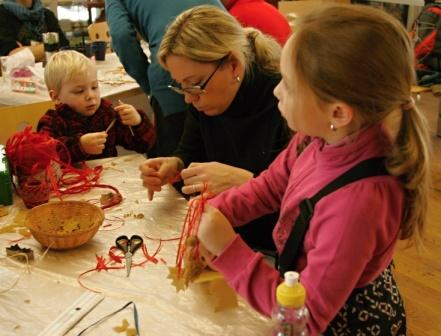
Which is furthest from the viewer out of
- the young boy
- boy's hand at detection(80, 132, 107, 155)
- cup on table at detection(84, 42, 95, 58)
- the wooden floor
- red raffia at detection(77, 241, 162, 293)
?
cup on table at detection(84, 42, 95, 58)

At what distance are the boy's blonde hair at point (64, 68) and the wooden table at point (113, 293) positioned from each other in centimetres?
71

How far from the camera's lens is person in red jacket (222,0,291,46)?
2342 millimetres

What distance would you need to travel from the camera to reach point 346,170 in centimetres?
97

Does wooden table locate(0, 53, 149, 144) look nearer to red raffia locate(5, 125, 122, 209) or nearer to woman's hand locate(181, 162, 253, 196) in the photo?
red raffia locate(5, 125, 122, 209)

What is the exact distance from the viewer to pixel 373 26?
0.90 meters

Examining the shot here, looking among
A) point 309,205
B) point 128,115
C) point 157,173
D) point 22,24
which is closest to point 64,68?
point 128,115

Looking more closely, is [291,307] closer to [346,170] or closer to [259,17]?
[346,170]

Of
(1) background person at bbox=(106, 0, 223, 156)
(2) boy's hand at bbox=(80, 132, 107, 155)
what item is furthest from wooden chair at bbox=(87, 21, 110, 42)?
(2) boy's hand at bbox=(80, 132, 107, 155)

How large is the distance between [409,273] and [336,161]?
1729 millimetres

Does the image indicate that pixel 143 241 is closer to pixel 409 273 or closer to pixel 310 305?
pixel 310 305

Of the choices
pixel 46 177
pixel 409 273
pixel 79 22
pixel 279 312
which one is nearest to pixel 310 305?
pixel 279 312

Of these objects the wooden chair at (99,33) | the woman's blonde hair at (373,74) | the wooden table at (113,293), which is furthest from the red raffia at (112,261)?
the wooden chair at (99,33)

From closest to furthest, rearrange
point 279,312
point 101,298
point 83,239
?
point 279,312 < point 101,298 < point 83,239

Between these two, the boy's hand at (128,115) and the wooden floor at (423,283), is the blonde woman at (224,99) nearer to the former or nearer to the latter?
the boy's hand at (128,115)
